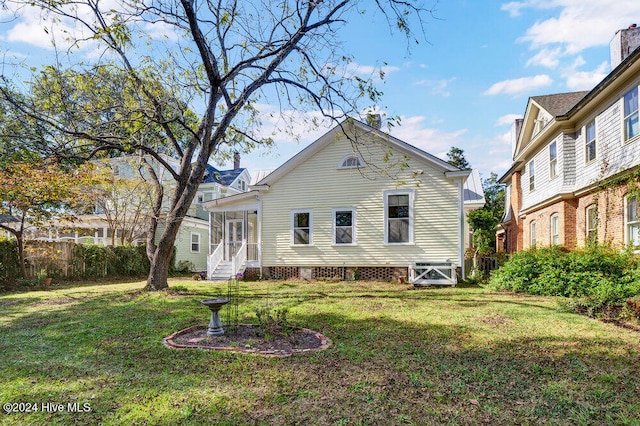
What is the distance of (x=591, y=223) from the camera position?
11.3 meters

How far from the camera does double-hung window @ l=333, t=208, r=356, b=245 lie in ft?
48.0

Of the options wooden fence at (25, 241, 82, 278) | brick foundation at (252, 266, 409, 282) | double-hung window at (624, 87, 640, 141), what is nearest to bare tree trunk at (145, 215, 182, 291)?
brick foundation at (252, 266, 409, 282)

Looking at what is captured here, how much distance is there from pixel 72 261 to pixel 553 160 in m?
20.7

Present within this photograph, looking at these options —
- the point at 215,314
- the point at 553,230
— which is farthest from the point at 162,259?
the point at 553,230

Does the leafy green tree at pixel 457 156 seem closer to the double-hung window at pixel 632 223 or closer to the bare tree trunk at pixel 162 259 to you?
the double-hung window at pixel 632 223

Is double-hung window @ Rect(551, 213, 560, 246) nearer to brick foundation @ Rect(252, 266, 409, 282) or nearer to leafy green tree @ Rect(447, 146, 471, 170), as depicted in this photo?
brick foundation @ Rect(252, 266, 409, 282)

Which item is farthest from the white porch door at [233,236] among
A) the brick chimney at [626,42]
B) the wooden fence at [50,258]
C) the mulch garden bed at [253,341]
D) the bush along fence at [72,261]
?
the brick chimney at [626,42]

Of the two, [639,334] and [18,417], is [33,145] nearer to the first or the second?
[18,417]

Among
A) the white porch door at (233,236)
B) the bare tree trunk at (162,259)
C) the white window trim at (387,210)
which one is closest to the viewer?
the bare tree trunk at (162,259)

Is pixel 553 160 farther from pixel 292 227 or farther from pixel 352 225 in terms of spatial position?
pixel 292 227

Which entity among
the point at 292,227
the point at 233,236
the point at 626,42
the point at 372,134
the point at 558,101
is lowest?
the point at 233,236

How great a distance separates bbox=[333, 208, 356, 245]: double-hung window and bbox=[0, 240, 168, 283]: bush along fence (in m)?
11.0

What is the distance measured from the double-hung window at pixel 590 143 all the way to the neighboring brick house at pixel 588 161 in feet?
0.09

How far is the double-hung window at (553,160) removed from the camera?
1308 centimetres
